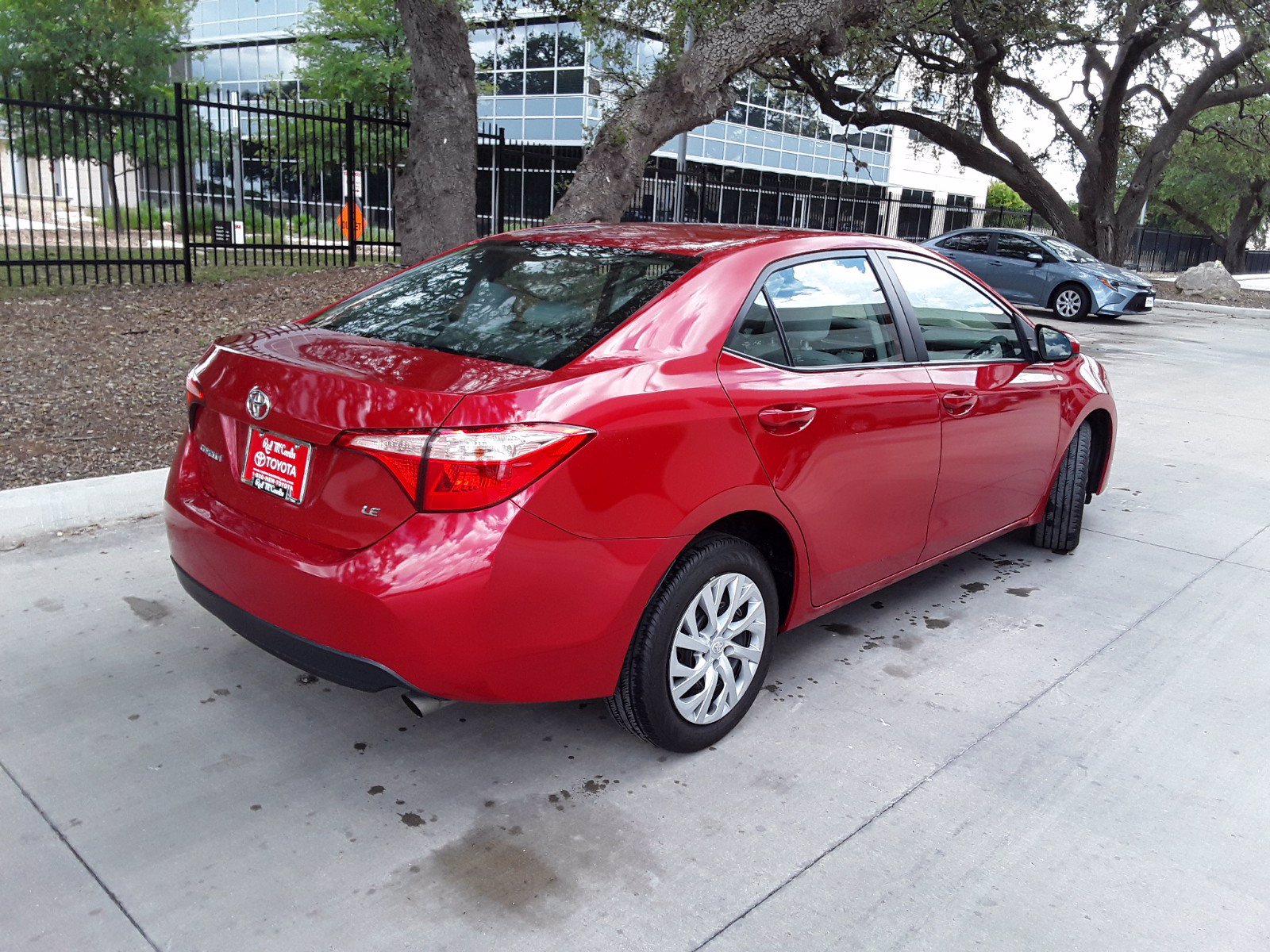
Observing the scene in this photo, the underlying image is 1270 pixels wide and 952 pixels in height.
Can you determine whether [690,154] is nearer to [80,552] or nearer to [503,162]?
[503,162]

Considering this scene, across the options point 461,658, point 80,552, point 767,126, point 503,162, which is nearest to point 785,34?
point 503,162

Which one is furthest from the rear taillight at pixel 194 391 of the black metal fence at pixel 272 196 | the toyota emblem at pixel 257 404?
the black metal fence at pixel 272 196

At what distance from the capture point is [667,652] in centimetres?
305

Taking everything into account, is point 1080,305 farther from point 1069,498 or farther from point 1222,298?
point 1069,498

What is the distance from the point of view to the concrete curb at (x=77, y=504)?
4801 millimetres

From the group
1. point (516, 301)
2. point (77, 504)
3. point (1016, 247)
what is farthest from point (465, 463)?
point (1016, 247)

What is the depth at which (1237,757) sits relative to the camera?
3.44 meters

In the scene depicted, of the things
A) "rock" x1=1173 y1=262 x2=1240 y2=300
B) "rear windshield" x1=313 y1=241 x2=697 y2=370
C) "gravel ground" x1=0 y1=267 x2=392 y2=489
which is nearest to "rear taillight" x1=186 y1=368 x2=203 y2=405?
"rear windshield" x1=313 y1=241 x2=697 y2=370

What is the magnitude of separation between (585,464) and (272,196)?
70.7 ft

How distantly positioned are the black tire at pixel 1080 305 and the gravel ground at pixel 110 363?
12.6 metres

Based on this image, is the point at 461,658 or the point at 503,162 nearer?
the point at 461,658

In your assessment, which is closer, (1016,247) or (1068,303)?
(1068,303)

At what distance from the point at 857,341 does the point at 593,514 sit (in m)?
1.48

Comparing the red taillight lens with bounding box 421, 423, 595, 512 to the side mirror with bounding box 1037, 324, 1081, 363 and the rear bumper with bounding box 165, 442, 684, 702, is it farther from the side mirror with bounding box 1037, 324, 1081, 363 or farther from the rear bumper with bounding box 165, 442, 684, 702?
the side mirror with bounding box 1037, 324, 1081, 363
